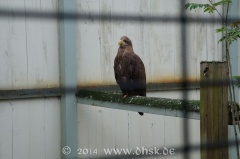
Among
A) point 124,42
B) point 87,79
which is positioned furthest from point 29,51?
point 124,42

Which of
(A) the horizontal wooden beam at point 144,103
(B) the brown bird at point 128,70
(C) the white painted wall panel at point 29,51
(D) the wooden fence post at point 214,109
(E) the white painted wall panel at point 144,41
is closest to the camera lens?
(D) the wooden fence post at point 214,109

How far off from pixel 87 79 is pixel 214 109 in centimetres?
141

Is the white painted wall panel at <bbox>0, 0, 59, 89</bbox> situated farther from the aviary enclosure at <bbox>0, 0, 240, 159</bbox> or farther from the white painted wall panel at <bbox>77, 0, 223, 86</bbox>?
the white painted wall panel at <bbox>77, 0, 223, 86</bbox>

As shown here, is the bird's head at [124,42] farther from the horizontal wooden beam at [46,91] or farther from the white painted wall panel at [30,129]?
the white painted wall panel at [30,129]

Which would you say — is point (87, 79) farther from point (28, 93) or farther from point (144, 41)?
point (144, 41)

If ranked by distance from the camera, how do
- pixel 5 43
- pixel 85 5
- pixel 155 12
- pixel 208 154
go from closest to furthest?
1. pixel 208 154
2. pixel 5 43
3. pixel 85 5
4. pixel 155 12

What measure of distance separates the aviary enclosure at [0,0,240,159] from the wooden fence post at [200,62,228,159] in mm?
753

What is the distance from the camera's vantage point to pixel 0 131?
2.27 metres

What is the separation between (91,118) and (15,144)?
0.44m

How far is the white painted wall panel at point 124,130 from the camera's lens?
Answer: 8.23 ft

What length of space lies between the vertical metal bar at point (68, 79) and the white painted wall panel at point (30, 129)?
44mm

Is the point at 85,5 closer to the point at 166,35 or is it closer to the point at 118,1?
the point at 118,1

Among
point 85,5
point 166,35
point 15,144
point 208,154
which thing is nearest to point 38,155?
point 15,144

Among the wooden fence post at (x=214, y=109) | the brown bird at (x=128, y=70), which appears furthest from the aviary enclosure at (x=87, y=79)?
the wooden fence post at (x=214, y=109)
